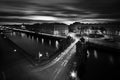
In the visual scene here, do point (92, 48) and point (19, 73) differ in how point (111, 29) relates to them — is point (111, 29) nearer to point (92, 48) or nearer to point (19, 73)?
point (92, 48)

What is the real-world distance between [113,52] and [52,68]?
27.7m

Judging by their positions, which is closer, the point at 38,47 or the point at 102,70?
the point at 102,70

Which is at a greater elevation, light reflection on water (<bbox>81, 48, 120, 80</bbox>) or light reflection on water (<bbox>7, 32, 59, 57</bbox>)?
light reflection on water (<bbox>7, 32, 59, 57</bbox>)

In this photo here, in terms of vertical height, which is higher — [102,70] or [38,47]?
[38,47]

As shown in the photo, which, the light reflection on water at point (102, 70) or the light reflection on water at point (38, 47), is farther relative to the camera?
the light reflection on water at point (38, 47)

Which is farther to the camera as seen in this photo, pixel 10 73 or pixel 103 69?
pixel 103 69

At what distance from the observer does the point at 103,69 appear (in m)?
26.6

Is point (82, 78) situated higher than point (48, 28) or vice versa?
point (48, 28)

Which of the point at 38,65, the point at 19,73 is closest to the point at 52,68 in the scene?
the point at 38,65

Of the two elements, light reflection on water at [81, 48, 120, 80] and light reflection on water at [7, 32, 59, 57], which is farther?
light reflection on water at [7, 32, 59, 57]

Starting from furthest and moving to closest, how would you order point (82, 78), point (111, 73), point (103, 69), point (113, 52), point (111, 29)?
point (111, 29)
point (113, 52)
point (103, 69)
point (111, 73)
point (82, 78)

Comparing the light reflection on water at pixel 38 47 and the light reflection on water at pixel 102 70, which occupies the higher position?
the light reflection on water at pixel 38 47

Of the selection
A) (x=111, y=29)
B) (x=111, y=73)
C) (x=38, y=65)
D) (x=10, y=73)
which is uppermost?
(x=111, y=29)

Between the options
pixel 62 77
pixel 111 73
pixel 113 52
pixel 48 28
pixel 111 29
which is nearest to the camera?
pixel 62 77
